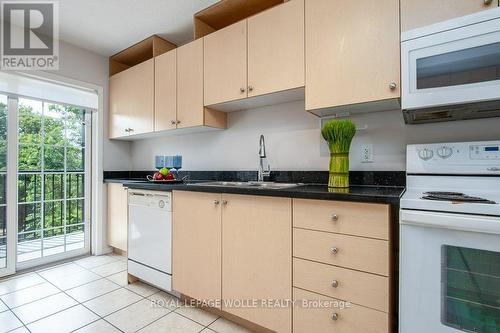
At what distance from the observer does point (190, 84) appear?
217 centimetres

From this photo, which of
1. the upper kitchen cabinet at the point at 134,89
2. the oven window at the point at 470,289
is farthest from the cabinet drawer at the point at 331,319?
the upper kitchen cabinet at the point at 134,89

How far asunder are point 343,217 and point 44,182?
3018mm

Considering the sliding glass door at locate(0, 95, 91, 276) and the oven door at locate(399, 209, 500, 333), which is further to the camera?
the sliding glass door at locate(0, 95, 91, 276)

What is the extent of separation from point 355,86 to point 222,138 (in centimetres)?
134

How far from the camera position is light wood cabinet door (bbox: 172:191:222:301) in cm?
161

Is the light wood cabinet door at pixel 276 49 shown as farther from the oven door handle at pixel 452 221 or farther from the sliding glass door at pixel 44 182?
the sliding glass door at pixel 44 182

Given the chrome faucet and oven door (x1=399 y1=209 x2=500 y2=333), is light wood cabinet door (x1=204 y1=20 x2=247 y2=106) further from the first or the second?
oven door (x1=399 y1=209 x2=500 y2=333)

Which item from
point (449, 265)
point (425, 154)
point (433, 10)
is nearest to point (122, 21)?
point (433, 10)

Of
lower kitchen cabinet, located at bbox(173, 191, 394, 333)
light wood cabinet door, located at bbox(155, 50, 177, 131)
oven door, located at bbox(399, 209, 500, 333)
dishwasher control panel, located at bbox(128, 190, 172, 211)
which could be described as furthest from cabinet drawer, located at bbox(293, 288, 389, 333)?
light wood cabinet door, located at bbox(155, 50, 177, 131)

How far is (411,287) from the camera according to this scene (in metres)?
1.00

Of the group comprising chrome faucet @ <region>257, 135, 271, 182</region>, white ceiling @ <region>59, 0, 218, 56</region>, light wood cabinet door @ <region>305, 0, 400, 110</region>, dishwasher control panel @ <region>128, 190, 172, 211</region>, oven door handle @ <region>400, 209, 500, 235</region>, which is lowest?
dishwasher control panel @ <region>128, 190, 172, 211</region>

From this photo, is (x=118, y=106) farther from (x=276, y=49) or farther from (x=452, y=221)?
(x=452, y=221)

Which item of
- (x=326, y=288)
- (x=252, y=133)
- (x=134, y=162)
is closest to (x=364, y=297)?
(x=326, y=288)

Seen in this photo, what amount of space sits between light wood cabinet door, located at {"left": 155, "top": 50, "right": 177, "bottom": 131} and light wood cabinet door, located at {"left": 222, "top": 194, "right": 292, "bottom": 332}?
1209 millimetres
